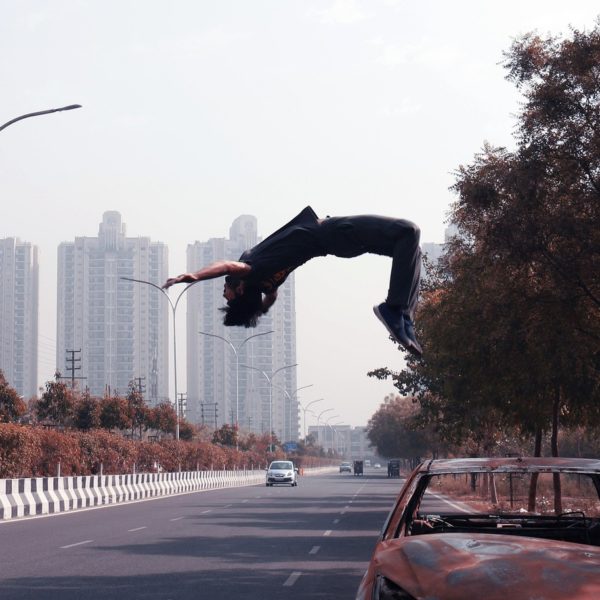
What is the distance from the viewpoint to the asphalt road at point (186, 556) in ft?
45.8

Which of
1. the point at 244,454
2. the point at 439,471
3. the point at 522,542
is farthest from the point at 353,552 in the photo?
the point at 244,454

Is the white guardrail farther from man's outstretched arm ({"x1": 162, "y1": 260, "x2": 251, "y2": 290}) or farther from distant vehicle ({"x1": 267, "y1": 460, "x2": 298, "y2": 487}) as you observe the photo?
man's outstretched arm ({"x1": 162, "y1": 260, "x2": 251, "y2": 290})

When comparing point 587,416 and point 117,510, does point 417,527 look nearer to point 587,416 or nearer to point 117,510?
point 587,416

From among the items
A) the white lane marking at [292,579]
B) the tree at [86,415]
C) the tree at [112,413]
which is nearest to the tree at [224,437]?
the tree at [112,413]

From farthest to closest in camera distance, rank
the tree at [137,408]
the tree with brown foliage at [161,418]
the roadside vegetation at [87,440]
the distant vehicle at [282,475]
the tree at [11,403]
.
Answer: the tree with brown foliage at [161,418] < the tree at [137,408] < the distant vehicle at [282,475] < the tree at [11,403] < the roadside vegetation at [87,440]

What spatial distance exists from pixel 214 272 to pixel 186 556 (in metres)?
12.8

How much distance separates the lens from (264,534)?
77.9ft

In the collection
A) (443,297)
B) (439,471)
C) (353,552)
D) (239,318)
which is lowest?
(353,552)

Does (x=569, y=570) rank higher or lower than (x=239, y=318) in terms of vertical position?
lower

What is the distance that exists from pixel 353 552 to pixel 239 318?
12972mm

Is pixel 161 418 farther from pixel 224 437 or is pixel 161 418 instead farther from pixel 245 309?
pixel 245 309

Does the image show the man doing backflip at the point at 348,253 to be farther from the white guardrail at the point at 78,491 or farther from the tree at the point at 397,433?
the tree at the point at 397,433

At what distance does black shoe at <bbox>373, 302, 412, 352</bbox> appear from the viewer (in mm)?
6508

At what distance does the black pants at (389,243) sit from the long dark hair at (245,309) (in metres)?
0.60
